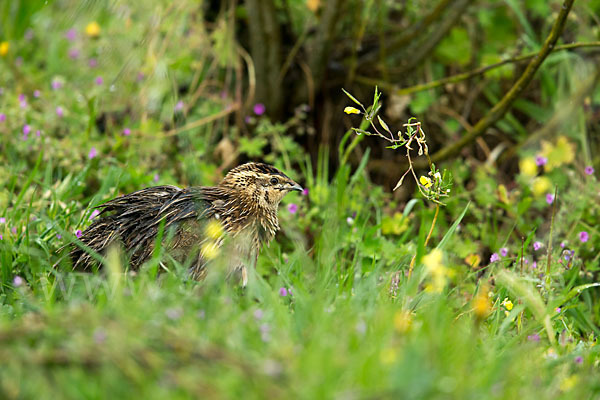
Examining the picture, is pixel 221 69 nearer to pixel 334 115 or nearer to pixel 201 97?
pixel 201 97

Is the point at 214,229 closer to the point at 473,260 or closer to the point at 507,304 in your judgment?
the point at 507,304

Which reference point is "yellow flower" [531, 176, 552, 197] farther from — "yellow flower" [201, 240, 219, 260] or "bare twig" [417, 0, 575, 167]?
"yellow flower" [201, 240, 219, 260]

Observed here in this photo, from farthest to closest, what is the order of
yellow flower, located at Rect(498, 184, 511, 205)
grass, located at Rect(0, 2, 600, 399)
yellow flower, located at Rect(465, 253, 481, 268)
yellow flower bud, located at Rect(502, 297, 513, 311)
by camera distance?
1. yellow flower, located at Rect(498, 184, 511, 205)
2. yellow flower, located at Rect(465, 253, 481, 268)
3. yellow flower bud, located at Rect(502, 297, 513, 311)
4. grass, located at Rect(0, 2, 600, 399)

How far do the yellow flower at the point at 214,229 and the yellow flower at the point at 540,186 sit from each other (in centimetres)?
261

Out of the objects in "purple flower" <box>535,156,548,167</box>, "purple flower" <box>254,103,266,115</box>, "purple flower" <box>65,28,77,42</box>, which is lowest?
"purple flower" <box>535,156,548,167</box>

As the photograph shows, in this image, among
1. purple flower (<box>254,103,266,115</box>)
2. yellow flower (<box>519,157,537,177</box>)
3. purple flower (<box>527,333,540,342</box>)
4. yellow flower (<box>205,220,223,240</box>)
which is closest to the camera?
purple flower (<box>527,333,540,342</box>)

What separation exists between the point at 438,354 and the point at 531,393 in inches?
13.5

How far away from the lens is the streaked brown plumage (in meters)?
4.14

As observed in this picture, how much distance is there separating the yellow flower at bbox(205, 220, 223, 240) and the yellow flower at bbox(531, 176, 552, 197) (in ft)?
8.55

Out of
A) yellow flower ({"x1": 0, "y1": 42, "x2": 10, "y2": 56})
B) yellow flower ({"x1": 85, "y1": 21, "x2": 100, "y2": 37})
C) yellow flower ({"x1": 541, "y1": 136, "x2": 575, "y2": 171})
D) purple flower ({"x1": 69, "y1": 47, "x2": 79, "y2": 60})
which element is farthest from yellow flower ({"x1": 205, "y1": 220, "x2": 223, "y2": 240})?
purple flower ({"x1": 69, "y1": 47, "x2": 79, "y2": 60})

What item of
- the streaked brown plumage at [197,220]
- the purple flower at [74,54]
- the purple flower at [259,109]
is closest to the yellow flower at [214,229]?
the streaked brown plumage at [197,220]

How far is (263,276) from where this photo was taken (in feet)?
16.0

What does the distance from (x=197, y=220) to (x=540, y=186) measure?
107 inches

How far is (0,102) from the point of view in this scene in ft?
21.1
